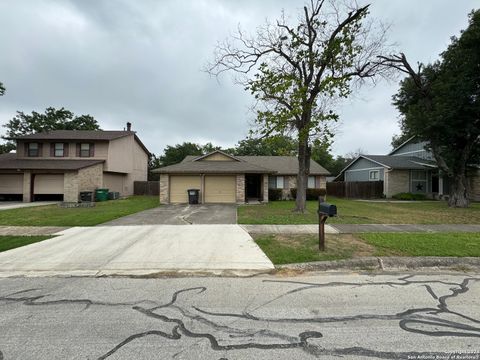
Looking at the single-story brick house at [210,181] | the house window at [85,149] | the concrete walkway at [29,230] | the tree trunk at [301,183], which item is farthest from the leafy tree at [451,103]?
the house window at [85,149]

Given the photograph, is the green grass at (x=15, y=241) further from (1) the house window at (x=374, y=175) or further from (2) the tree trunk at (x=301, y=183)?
(1) the house window at (x=374, y=175)

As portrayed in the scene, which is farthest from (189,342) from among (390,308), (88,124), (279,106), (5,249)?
(88,124)

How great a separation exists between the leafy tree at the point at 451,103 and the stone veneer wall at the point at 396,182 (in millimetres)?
6944

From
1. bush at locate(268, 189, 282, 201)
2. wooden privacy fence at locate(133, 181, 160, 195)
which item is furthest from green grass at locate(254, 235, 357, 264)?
wooden privacy fence at locate(133, 181, 160, 195)

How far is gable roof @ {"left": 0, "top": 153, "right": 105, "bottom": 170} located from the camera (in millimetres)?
22291

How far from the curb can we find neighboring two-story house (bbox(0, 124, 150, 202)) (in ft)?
68.7

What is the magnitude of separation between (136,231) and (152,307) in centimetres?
619

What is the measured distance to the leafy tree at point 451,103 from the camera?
1698 centimetres

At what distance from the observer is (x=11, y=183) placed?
78.2 ft

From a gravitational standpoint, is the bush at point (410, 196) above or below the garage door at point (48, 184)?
below

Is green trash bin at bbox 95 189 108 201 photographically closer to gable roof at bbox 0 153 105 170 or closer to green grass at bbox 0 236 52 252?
gable roof at bbox 0 153 105 170

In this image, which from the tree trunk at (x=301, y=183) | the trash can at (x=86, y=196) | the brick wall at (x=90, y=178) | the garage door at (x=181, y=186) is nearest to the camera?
the tree trunk at (x=301, y=183)

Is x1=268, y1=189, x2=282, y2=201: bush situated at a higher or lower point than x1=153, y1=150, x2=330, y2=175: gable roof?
lower

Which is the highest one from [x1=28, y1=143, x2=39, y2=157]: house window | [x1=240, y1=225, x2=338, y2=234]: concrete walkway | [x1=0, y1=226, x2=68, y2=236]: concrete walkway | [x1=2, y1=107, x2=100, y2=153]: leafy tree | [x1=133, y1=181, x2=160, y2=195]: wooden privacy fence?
[x1=2, y1=107, x2=100, y2=153]: leafy tree
